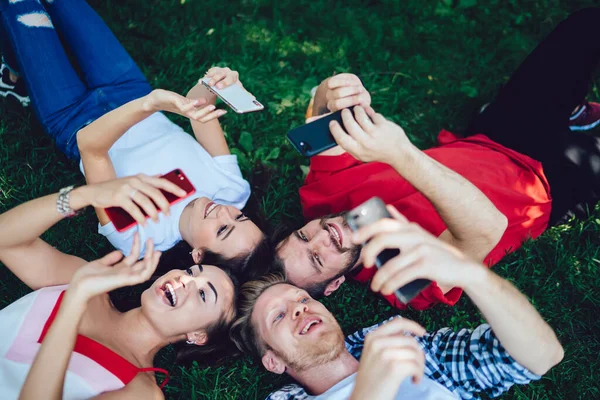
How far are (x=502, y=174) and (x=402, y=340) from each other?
185 cm

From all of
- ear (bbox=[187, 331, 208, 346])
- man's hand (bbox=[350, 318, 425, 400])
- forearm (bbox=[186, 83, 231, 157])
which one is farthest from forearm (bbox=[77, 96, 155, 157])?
man's hand (bbox=[350, 318, 425, 400])

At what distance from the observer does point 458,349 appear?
2840 mm

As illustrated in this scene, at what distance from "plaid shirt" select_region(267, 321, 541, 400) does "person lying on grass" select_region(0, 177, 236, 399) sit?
0.74 m

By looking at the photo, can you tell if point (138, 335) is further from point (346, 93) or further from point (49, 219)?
point (346, 93)

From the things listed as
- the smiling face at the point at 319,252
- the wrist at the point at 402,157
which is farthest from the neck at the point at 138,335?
the wrist at the point at 402,157

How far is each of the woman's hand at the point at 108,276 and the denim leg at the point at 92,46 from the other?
6.07ft

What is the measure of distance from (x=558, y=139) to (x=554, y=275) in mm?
1095

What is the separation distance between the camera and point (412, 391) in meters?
2.77

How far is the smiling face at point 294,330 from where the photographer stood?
2781mm

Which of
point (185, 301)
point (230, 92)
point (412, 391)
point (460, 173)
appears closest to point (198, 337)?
point (185, 301)

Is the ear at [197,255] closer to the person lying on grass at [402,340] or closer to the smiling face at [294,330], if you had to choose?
the person lying on grass at [402,340]

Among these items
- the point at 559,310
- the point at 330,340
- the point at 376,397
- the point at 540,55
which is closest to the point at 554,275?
the point at 559,310

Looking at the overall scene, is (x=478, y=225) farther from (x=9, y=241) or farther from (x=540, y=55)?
(x=9, y=241)

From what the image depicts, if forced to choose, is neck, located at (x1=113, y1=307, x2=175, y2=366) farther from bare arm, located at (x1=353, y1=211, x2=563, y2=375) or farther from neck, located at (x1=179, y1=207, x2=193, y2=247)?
bare arm, located at (x1=353, y1=211, x2=563, y2=375)
